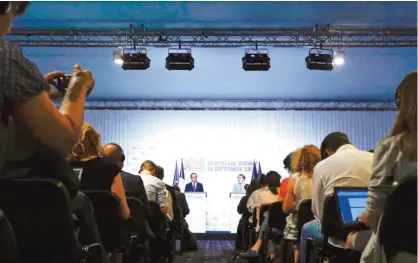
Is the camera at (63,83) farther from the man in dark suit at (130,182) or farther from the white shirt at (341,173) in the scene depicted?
the man in dark suit at (130,182)

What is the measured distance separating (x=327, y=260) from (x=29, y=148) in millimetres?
2135

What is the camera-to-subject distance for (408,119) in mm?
1771

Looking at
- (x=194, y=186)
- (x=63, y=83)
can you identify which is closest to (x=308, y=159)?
(x=63, y=83)

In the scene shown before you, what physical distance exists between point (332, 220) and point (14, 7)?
2008 mm

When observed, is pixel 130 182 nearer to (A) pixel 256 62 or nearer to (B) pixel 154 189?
(B) pixel 154 189

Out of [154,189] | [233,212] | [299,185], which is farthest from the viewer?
[233,212]

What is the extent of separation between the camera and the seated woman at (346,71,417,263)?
1734 millimetres

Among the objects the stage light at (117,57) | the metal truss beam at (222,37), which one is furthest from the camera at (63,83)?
the stage light at (117,57)

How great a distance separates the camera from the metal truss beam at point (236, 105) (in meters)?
14.1

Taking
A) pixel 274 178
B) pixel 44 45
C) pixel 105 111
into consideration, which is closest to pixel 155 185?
pixel 274 178

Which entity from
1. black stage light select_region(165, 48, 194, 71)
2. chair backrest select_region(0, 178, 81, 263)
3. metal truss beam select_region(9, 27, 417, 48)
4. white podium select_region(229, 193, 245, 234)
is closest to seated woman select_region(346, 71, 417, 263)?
chair backrest select_region(0, 178, 81, 263)

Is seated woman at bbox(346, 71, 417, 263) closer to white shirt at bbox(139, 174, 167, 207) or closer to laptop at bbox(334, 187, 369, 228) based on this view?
laptop at bbox(334, 187, 369, 228)

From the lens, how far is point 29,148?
126 centimetres

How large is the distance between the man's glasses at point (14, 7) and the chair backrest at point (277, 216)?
12.8 feet
